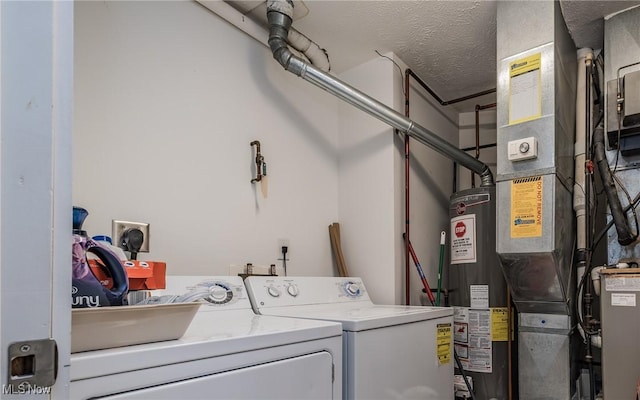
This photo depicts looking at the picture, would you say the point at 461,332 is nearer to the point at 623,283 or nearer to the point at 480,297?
the point at 480,297

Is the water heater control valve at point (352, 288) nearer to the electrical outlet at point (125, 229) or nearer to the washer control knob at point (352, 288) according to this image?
the washer control knob at point (352, 288)

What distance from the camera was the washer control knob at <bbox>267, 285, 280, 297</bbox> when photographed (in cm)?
187

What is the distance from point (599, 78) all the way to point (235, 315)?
2.37 meters

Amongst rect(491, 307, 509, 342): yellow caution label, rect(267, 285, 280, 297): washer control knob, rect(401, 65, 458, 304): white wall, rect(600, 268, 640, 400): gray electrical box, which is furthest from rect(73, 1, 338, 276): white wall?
rect(600, 268, 640, 400): gray electrical box

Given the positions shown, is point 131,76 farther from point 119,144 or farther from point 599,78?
point 599,78

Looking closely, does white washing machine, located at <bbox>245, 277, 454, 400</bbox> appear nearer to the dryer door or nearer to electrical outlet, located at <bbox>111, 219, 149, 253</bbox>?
the dryer door

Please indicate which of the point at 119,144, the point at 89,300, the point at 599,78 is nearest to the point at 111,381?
the point at 89,300

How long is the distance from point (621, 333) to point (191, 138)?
2.02 metres

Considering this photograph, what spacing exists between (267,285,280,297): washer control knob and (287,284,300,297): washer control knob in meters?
0.07

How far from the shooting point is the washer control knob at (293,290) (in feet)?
Answer: 6.45

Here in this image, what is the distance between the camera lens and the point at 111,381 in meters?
0.83

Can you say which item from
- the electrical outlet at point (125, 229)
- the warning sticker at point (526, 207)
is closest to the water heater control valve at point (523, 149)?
the warning sticker at point (526, 207)

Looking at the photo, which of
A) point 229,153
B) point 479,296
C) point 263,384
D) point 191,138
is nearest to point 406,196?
point 479,296

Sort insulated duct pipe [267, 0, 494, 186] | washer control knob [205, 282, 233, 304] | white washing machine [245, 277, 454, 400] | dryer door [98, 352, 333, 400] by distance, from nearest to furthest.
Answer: dryer door [98, 352, 333, 400] < white washing machine [245, 277, 454, 400] < washer control knob [205, 282, 233, 304] < insulated duct pipe [267, 0, 494, 186]
